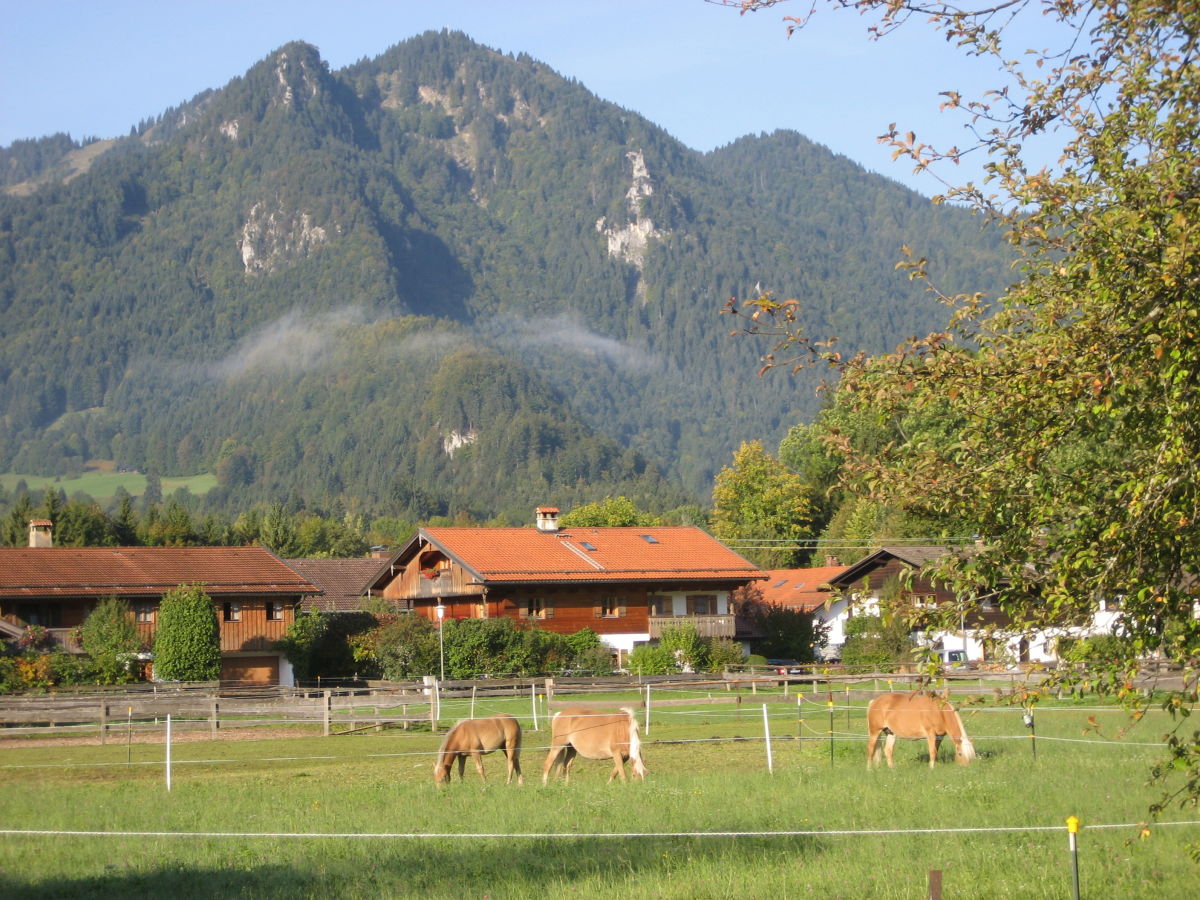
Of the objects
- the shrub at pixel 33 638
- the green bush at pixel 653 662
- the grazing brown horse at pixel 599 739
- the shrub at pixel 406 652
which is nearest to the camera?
the grazing brown horse at pixel 599 739

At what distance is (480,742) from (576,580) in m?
36.1

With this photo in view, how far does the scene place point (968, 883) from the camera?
11.0 m

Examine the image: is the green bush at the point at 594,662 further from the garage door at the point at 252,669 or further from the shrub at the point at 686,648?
the garage door at the point at 252,669

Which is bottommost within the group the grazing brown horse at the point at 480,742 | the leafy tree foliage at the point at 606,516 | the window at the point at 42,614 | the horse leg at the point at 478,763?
the horse leg at the point at 478,763

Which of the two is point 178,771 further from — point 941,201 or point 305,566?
point 305,566

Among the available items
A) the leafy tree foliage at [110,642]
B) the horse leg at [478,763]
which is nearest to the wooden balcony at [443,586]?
the leafy tree foliage at [110,642]

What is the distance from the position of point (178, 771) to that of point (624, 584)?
1380 inches

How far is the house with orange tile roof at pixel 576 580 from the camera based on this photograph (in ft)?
185

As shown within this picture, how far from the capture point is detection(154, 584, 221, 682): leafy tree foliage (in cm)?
4538

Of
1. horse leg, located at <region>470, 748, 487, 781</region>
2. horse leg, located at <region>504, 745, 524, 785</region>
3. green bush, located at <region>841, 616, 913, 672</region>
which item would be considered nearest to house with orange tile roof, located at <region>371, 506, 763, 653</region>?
green bush, located at <region>841, 616, 913, 672</region>

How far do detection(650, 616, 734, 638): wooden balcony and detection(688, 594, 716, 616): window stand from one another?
1386 millimetres

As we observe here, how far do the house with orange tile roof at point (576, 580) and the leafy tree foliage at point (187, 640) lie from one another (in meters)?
12.3

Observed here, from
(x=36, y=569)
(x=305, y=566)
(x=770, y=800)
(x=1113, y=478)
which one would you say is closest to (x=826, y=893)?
(x=1113, y=478)

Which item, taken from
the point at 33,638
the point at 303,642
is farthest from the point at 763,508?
the point at 33,638
